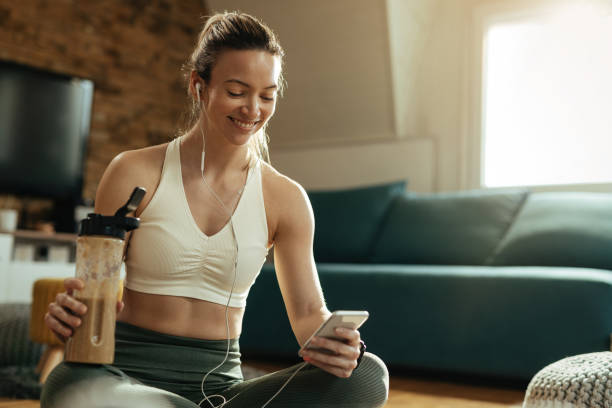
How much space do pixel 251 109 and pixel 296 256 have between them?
300 mm

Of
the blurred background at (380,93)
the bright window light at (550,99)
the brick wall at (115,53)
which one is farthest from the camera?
the brick wall at (115,53)

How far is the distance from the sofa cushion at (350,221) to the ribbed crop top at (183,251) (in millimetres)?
2352

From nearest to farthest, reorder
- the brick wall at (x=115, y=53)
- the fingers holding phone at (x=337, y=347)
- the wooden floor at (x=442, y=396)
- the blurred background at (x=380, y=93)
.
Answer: the fingers holding phone at (x=337, y=347)
the wooden floor at (x=442, y=396)
the blurred background at (x=380, y=93)
the brick wall at (x=115, y=53)

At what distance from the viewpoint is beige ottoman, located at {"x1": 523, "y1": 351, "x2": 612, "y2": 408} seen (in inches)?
54.8

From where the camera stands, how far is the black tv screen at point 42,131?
14.1ft

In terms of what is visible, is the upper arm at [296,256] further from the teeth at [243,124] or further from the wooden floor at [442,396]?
the wooden floor at [442,396]

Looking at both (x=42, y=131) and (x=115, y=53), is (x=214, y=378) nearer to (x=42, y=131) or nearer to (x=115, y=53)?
(x=42, y=131)

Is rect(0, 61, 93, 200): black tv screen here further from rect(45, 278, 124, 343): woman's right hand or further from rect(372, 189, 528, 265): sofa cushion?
rect(45, 278, 124, 343): woman's right hand

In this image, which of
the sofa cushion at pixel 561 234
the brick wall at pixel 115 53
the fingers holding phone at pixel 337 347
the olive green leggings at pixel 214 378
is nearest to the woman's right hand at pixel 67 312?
the olive green leggings at pixel 214 378

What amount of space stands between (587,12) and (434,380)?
7.56 ft

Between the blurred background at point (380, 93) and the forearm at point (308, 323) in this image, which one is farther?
the blurred background at point (380, 93)

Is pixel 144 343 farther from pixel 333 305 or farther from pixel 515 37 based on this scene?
pixel 515 37

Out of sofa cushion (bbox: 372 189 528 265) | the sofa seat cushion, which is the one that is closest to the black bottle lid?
the sofa seat cushion

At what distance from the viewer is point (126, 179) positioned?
4.09 feet
